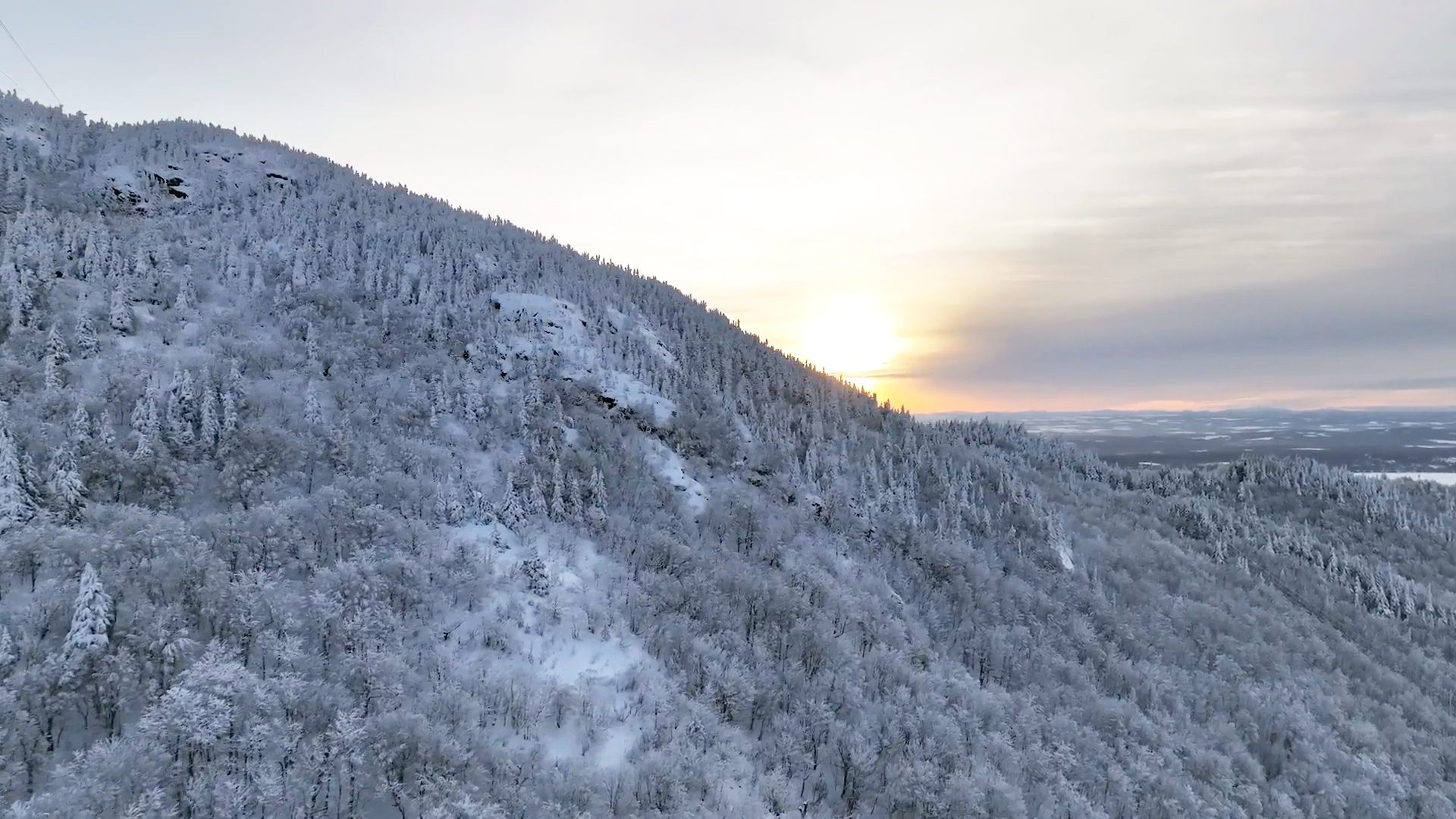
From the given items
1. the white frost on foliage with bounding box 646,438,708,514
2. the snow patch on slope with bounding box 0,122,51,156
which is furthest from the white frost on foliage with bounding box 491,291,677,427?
the snow patch on slope with bounding box 0,122,51,156

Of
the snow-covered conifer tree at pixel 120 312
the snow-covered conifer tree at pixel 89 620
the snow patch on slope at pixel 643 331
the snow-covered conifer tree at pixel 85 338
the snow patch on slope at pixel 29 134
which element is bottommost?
the snow-covered conifer tree at pixel 89 620

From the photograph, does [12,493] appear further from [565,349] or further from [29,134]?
[29,134]

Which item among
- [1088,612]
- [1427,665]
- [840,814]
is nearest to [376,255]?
[840,814]

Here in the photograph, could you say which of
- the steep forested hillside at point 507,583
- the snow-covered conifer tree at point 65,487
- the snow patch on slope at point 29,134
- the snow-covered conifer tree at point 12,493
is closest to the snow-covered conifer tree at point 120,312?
the steep forested hillside at point 507,583

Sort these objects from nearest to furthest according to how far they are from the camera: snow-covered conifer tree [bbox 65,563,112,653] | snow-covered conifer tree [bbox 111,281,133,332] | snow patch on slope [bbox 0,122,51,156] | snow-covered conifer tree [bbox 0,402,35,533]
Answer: snow-covered conifer tree [bbox 65,563,112,653] → snow-covered conifer tree [bbox 0,402,35,533] → snow-covered conifer tree [bbox 111,281,133,332] → snow patch on slope [bbox 0,122,51,156]

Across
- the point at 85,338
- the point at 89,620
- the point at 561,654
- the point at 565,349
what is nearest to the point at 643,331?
the point at 565,349

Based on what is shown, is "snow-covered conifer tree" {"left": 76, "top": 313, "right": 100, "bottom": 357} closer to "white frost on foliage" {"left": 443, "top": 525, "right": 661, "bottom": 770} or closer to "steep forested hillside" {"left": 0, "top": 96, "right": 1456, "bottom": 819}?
"steep forested hillside" {"left": 0, "top": 96, "right": 1456, "bottom": 819}

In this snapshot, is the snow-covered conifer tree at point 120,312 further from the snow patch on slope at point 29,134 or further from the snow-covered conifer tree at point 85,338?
the snow patch on slope at point 29,134

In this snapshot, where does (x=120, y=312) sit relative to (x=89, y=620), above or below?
above
